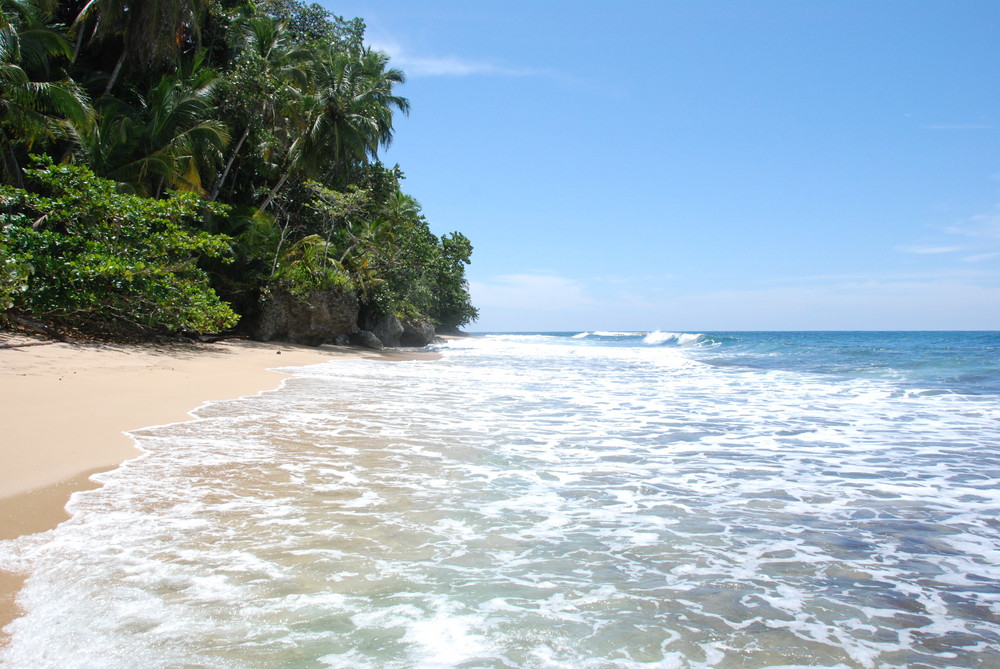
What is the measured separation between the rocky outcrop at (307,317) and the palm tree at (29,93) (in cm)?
720

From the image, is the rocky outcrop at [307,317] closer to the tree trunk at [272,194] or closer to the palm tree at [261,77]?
the tree trunk at [272,194]

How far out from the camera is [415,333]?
101 feet

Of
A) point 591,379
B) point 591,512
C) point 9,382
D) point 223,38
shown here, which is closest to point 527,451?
point 591,512

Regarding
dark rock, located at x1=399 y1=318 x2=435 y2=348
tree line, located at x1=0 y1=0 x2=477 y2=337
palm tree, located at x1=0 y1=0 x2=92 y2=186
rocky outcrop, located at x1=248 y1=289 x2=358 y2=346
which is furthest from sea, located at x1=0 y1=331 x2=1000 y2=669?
dark rock, located at x1=399 y1=318 x2=435 y2=348

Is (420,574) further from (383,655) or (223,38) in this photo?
(223,38)

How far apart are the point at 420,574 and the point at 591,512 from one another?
150 centimetres

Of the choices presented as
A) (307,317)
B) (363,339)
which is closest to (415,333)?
(363,339)

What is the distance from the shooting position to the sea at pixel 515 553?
94.5 inches

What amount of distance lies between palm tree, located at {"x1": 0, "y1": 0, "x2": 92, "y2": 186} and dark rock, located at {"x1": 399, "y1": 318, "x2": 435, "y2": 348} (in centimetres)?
1657

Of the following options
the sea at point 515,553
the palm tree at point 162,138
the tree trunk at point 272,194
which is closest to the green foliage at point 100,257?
the palm tree at point 162,138

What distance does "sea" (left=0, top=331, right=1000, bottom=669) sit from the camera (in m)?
2.40

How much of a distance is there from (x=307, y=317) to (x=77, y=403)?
14.3 m

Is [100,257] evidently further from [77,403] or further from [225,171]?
[225,171]

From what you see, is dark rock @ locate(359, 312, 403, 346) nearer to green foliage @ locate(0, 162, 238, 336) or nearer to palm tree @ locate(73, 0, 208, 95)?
palm tree @ locate(73, 0, 208, 95)
